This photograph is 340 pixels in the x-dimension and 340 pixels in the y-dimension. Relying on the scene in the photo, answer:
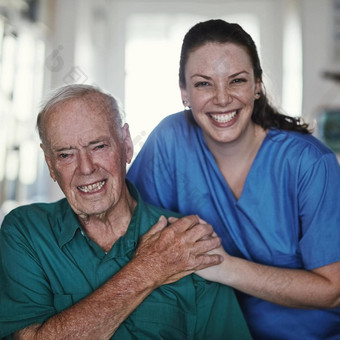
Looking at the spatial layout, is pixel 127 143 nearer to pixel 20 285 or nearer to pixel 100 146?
pixel 100 146

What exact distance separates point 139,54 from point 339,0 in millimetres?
2099

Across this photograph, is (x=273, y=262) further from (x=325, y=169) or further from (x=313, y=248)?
(x=325, y=169)

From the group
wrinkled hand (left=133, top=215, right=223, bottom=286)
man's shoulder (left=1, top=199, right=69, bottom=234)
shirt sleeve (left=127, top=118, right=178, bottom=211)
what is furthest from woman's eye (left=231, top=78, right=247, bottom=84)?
man's shoulder (left=1, top=199, right=69, bottom=234)

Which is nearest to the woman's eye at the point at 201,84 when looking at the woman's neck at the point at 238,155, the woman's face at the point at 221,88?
the woman's face at the point at 221,88

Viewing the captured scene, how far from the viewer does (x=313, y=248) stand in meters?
1.34

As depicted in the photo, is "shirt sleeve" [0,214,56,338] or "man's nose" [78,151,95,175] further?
"man's nose" [78,151,95,175]

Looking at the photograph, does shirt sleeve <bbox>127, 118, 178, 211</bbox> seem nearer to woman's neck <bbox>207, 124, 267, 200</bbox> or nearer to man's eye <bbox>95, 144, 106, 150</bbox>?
woman's neck <bbox>207, 124, 267, 200</bbox>

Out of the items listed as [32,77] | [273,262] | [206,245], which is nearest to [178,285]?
[206,245]

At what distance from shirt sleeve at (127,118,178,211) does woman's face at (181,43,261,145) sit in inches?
7.9

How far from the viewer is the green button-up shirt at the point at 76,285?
3.64 ft

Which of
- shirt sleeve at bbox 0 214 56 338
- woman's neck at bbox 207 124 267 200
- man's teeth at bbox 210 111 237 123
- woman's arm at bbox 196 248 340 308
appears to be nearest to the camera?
shirt sleeve at bbox 0 214 56 338

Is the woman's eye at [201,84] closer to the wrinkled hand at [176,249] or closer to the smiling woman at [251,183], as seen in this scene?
the smiling woman at [251,183]

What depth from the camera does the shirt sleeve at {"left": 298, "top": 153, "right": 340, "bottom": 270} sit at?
4.35 feet

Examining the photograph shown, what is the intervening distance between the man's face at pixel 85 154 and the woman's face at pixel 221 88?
318 mm
